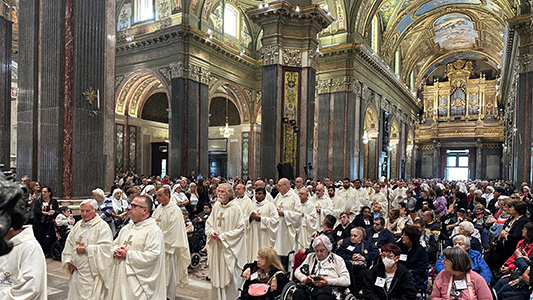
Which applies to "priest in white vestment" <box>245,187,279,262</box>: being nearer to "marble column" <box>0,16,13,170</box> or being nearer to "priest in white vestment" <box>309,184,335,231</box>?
"priest in white vestment" <box>309,184,335,231</box>

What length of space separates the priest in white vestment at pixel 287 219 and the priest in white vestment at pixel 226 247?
188 cm

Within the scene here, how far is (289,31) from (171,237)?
10.5m

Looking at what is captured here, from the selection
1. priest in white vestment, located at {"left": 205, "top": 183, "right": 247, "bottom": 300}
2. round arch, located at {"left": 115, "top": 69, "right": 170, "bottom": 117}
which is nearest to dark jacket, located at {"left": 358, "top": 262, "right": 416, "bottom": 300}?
priest in white vestment, located at {"left": 205, "top": 183, "right": 247, "bottom": 300}

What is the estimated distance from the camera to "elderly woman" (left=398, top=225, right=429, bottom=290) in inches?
207

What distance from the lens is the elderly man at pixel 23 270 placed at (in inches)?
100

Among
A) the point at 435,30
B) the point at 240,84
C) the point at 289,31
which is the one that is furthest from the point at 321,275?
the point at 435,30

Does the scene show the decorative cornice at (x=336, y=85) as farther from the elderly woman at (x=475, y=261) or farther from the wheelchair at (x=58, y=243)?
the wheelchair at (x=58, y=243)

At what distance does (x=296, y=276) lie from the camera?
15.3 feet

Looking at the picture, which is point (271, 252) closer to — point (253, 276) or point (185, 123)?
point (253, 276)

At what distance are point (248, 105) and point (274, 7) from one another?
40.6 feet

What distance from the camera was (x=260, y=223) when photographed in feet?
21.8

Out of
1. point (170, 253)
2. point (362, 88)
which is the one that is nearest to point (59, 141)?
point (170, 253)

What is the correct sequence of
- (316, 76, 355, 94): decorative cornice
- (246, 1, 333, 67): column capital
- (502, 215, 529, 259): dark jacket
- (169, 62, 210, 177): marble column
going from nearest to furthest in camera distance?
(502, 215, 529, 259): dark jacket
(246, 1, 333, 67): column capital
(169, 62, 210, 177): marble column
(316, 76, 355, 94): decorative cornice

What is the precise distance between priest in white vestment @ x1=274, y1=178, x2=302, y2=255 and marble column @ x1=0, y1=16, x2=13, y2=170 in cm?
800
